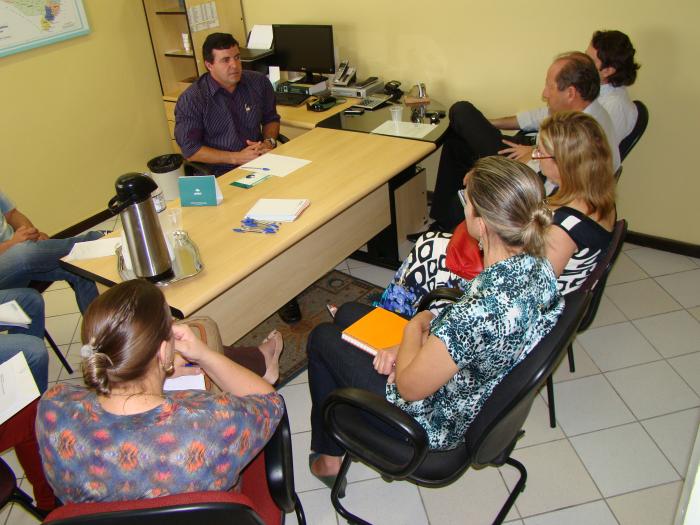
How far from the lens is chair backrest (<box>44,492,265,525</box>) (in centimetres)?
101

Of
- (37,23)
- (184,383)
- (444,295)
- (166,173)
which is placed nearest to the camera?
(184,383)

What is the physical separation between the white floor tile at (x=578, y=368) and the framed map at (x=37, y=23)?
3.71m

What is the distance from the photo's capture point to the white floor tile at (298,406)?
2.47m

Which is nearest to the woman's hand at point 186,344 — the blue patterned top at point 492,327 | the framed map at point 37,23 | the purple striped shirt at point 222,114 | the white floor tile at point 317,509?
the blue patterned top at point 492,327

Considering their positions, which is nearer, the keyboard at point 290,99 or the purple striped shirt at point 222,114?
the purple striped shirt at point 222,114

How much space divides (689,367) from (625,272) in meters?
0.79

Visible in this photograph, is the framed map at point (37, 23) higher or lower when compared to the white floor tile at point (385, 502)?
higher

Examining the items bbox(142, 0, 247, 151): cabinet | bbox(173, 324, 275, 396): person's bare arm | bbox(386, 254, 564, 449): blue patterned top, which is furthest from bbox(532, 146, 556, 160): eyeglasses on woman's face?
bbox(142, 0, 247, 151): cabinet

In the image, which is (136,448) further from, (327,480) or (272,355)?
(272,355)

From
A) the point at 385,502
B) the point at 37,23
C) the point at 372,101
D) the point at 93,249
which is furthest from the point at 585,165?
the point at 37,23

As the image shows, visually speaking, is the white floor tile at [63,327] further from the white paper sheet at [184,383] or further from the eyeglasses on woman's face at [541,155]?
the eyeglasses on woman's face at [541,155]

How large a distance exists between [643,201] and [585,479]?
6.21 feet

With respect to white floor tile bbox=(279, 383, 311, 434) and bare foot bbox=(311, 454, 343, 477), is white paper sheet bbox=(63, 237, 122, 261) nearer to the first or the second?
white floor tile bbox=(279, 383, 311, 434)

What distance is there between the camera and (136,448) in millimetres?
1183
